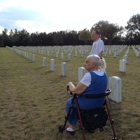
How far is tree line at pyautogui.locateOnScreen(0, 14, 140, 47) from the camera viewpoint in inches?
2670

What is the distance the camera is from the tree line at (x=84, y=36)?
67.8 meters

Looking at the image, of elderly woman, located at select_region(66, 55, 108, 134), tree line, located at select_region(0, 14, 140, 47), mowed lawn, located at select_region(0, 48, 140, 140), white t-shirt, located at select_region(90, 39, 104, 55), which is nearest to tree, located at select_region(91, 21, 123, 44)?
tree line, located at select_region(0, 14, 140, 47)

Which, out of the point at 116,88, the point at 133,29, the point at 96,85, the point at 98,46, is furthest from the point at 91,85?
the point at 133,29

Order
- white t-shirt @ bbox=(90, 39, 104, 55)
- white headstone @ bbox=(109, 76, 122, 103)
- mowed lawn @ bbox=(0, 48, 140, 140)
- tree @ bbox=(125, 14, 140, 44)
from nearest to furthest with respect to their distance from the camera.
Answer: mowed lawn @ bbox=(0, 48, 140, 140) < white headstone @ bbox=(109, 76, 122, 103) < white t-shirt @ bbox=(90, 39, 104, 55) < tree @ bbox=(125, 14, 140, 44)

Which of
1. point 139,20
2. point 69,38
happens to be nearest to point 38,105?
point 139,20

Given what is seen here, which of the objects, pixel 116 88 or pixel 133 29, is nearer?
pixel 116 88

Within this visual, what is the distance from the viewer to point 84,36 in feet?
217

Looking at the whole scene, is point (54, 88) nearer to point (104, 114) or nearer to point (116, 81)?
point (116, 81)

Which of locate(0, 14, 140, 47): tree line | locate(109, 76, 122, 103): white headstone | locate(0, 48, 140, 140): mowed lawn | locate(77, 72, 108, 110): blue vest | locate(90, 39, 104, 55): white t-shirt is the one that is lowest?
locate(0, 48, 140, 140): mowed lawn

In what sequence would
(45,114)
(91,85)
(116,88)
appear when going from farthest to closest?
(116,88), (45,114), (91,85)

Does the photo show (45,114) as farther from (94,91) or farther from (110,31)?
(110,31)

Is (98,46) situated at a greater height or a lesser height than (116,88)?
greater

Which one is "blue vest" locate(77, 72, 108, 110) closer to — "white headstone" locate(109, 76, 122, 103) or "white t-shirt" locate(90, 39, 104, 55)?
"white headstone" locate(109, 76, 122, 103)

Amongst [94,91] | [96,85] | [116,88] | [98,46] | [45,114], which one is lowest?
[45,114]
